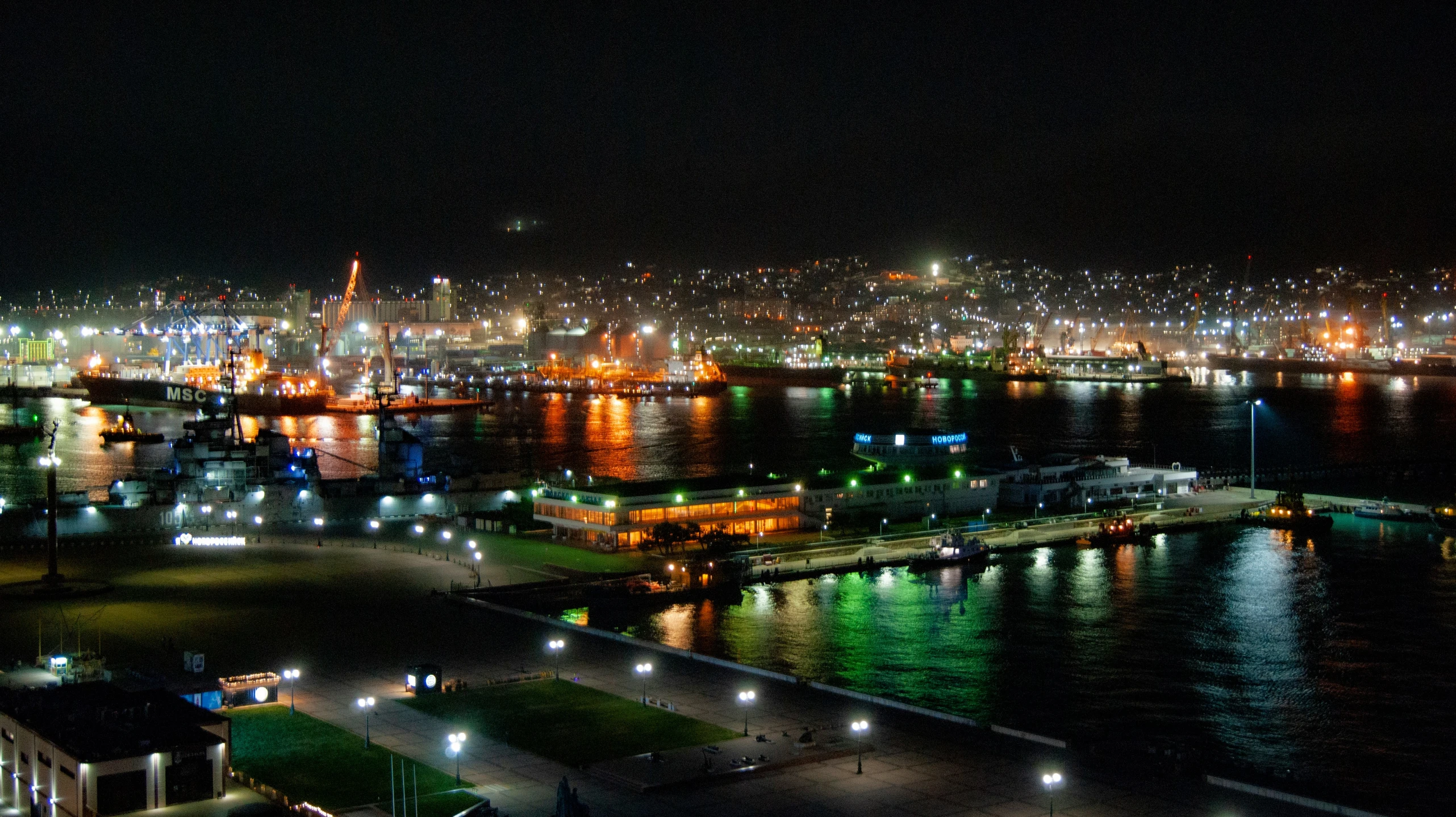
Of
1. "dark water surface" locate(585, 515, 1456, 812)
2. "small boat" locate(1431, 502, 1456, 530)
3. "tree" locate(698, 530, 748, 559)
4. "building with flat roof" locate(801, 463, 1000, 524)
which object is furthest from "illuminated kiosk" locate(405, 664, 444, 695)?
"small boat" locate(1431, 502, 1456, 530)

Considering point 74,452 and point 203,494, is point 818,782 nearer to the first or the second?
point 203,494

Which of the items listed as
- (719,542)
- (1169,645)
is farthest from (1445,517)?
(719,542)

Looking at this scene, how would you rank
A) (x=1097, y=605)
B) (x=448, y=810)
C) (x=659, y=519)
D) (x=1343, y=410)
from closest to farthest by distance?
(x=448, y=810)
(x=1097, y=605)
(x=659, y=519)
(x=1343, y=410)

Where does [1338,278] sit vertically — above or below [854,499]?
above

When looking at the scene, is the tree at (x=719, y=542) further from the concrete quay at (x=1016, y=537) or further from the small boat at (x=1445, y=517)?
the small boat at (x=1445, y=517)

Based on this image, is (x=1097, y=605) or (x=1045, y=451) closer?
(x=1097, y=605)

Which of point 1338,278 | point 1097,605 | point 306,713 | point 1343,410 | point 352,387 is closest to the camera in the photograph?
point 306,713

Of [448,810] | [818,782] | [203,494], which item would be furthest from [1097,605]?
[203,494]
